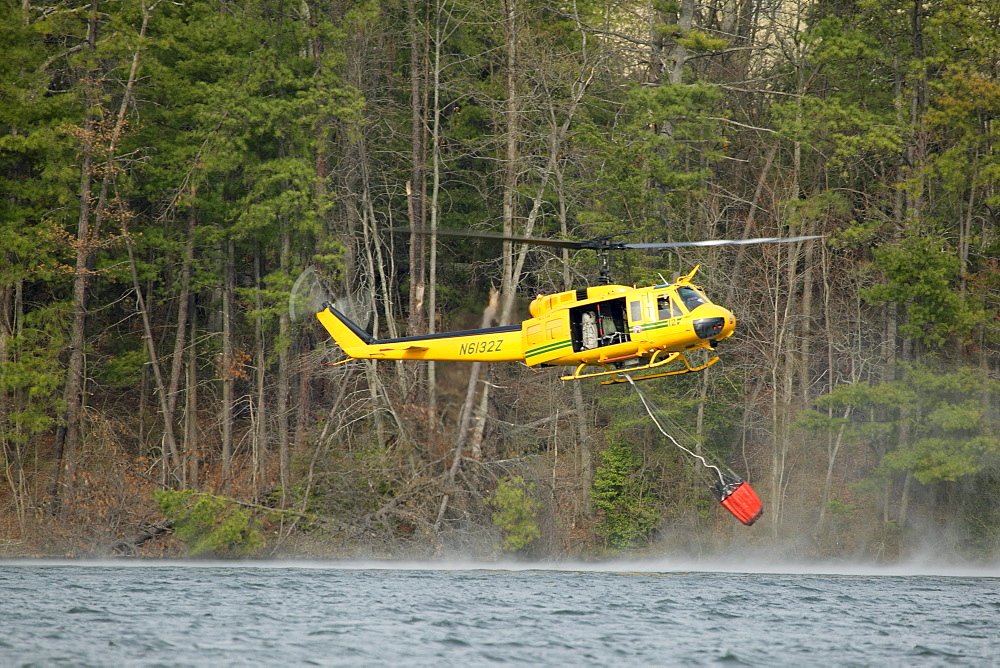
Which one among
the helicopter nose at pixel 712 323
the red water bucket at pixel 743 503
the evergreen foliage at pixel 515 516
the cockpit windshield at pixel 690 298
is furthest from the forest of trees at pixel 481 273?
the helicopter nose at pixel 712 323

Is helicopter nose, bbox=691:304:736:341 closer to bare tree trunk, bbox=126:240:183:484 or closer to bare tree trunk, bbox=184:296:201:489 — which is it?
bare tree trunk, bbox=126:240:183:484

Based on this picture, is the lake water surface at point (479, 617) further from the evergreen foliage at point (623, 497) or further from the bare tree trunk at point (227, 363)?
the bare tree trunk at point (227, 363)

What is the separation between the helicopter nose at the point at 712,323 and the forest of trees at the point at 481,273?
11.3 m

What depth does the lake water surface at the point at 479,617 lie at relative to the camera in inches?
834

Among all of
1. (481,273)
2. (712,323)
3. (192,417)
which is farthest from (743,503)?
(192,417)

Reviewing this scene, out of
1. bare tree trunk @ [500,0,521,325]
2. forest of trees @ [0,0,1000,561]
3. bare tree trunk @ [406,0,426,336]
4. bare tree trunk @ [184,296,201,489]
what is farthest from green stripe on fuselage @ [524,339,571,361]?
bare tree trunk @ [184,296,201,489]

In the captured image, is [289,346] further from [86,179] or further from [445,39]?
[445,39]

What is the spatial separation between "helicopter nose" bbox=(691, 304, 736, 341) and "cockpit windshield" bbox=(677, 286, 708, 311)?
165 mm

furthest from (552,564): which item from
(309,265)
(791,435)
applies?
(309,265)

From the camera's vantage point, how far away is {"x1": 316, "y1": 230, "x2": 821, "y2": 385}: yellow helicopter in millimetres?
26000

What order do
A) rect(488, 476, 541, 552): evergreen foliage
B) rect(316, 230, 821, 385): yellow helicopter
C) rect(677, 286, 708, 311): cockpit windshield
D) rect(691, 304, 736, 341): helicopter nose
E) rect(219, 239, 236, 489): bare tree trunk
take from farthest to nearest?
rect(219, 239, 236, 489): bare tree trunk, rect(488, 476, 541, 552): evergreen foliage, rect(677, 286, 708, 311): cockpit windshield, rect(316, 230, 821, 385): yellow helicopter, rect(691, 304, 736, 341): helicopter nose

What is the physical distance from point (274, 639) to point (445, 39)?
23190 millimetres

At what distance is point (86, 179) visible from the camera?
37.0 metres

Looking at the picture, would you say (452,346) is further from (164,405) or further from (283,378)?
(164,405)
